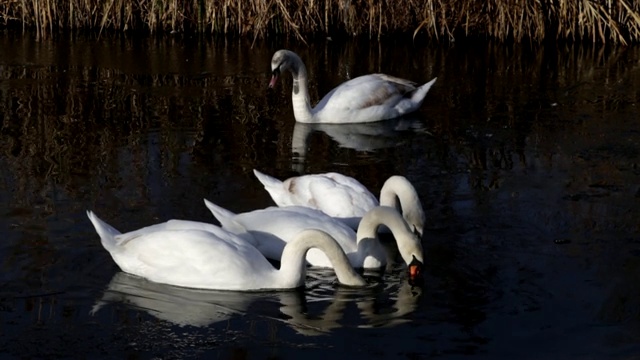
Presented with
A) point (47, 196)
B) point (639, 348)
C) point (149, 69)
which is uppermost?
point (149, 69)

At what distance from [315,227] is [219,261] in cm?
100

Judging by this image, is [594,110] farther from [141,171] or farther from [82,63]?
[82,63]

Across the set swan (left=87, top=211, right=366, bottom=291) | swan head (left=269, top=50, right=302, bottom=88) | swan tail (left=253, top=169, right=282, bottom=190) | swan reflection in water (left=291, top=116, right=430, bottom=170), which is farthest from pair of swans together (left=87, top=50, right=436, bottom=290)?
swan head (left=269, top=50, right=302, bottom=88)

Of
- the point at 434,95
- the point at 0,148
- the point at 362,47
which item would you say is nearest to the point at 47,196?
the point at 0,148

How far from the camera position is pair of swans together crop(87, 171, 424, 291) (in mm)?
8352

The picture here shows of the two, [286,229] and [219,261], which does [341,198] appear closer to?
[286,229]

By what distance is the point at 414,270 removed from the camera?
855 centimetres

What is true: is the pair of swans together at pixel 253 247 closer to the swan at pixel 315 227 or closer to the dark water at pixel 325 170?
the swan at pixel 315 227

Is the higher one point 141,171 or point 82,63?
point 82,63

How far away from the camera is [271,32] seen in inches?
755

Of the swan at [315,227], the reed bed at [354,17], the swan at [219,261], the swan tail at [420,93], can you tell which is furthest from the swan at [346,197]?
the reed bed at [354,17]

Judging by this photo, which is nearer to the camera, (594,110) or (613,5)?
(594,110)

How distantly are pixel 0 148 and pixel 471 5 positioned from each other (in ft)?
30.3

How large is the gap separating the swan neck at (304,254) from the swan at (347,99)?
5402 millimetres
